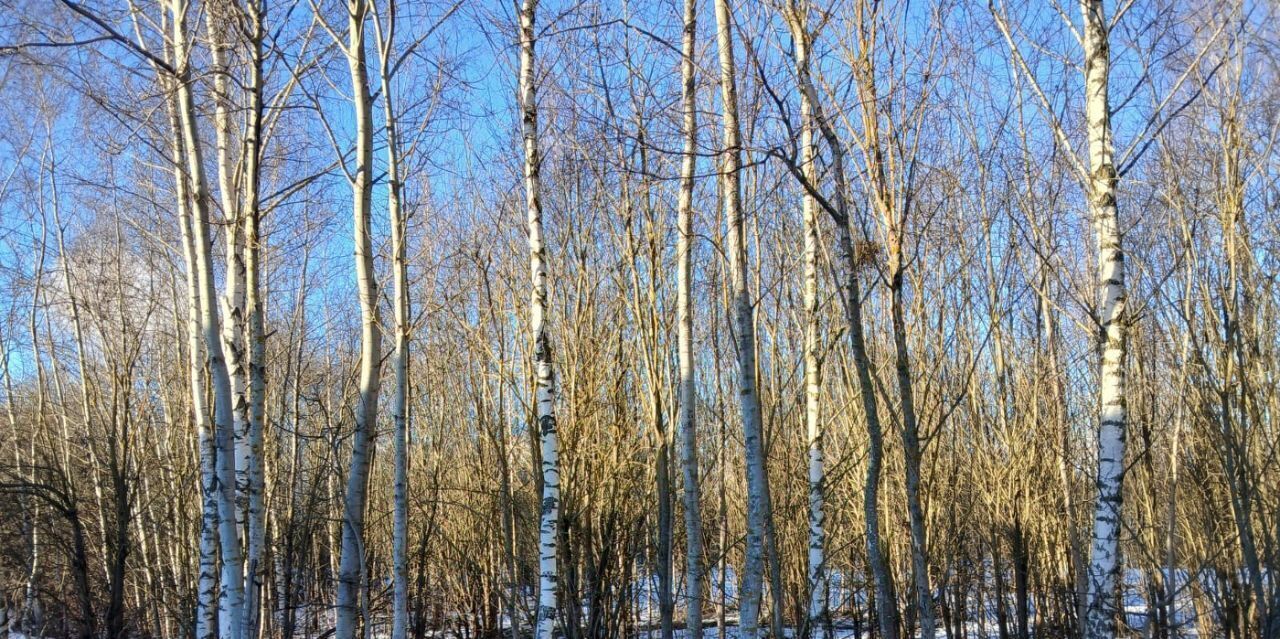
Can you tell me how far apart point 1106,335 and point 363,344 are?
4711 mm

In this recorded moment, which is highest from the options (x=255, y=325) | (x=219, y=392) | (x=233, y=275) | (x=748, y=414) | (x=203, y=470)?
(x=233, y=275)

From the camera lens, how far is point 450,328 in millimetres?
9844

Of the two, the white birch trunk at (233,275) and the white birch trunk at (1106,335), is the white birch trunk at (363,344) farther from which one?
the white birch trunk at (1106,335)

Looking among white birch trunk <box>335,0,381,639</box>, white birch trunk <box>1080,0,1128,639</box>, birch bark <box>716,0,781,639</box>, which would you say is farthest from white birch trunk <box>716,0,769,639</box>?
white birch trunk <box>335,0,381,639</box>

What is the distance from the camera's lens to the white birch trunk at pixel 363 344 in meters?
5.58

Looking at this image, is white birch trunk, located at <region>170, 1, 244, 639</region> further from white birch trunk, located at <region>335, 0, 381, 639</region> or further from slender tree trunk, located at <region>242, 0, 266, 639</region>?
white birch trunk, located at <region>335, 0, 381, 639</region>

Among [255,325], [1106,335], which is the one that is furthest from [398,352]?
[1106,335]

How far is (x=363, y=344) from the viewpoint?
19.4 ft

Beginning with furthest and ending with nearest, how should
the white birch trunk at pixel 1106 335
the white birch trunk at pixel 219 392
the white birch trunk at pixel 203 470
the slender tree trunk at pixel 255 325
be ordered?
the white birch trunk at pixel 203 470
the slender tree trunk at pixel 255 325
the white birch trunk at pixel 219 392
the white birch trunk at pixel 1106 335

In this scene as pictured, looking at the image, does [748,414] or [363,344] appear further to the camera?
[363,344]

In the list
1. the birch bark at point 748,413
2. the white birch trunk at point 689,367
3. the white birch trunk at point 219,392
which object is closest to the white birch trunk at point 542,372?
the white birch trunk at point 689,367

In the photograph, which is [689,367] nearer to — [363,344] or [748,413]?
[748,413]

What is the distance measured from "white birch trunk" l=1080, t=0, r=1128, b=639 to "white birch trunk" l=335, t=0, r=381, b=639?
4.42 metres

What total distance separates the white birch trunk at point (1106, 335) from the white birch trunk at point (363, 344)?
174 inches
